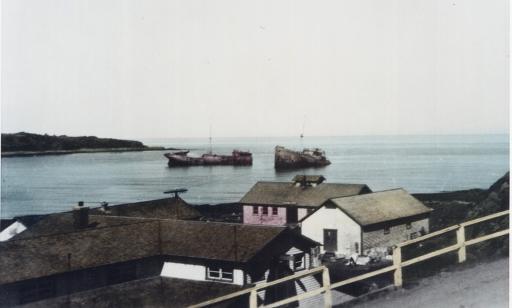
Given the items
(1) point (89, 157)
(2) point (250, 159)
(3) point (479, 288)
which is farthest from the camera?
(1) point (89, 157)

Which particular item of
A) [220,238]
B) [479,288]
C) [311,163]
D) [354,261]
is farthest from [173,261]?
[311,163]

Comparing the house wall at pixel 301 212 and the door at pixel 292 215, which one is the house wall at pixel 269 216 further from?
the door at pixel 292 215

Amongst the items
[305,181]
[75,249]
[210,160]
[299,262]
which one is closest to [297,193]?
[305,181]

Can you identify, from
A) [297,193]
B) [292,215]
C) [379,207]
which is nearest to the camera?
[379,207]

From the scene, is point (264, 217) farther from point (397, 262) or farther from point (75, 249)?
point (397, 262)

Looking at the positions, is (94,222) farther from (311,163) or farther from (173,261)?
(311,163)

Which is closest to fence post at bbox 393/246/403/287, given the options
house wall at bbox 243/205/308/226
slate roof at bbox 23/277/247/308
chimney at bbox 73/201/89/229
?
slate roof at bbox 23/277/247/308

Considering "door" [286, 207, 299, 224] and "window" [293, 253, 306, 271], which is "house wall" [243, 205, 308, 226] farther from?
"window" [293, 253, 306, 271]

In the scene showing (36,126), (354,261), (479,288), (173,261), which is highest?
(36,126)
